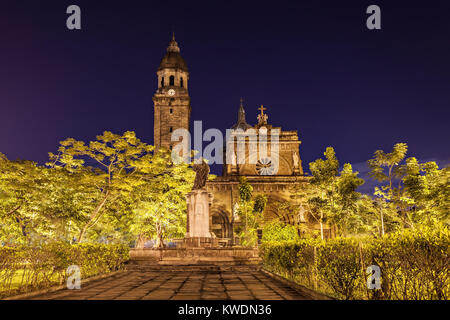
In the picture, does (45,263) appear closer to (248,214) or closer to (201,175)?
(201,175)

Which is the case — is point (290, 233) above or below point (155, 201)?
below

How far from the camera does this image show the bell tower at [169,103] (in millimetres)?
50906

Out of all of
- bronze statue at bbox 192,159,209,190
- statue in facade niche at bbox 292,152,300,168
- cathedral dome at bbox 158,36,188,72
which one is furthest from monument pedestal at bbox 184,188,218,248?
cathedral dome at bbox 158,36,188,72

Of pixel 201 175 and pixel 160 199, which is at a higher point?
pixel 201 175

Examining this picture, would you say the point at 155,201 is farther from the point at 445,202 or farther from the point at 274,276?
the point at 445,202

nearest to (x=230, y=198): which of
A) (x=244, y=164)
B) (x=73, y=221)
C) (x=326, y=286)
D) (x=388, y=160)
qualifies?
(x=244, y=164)

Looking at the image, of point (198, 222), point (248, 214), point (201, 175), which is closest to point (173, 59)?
point (248, 214)

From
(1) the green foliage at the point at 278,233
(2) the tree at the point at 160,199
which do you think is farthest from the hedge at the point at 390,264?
(1) the green foliage at the point at 278,233

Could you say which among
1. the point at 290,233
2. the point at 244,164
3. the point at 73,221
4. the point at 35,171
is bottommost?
the point at 290,233

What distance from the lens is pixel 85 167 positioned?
2008cm

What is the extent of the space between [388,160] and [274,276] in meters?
16.0

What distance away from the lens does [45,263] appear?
30.3 ft

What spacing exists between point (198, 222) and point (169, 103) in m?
35.0

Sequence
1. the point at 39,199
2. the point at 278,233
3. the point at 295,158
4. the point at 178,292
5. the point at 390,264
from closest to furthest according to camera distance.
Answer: the point at 390,264 → the point at 178,292 → the point at 39,199 → the point at 278,233 → the point at 295,158
